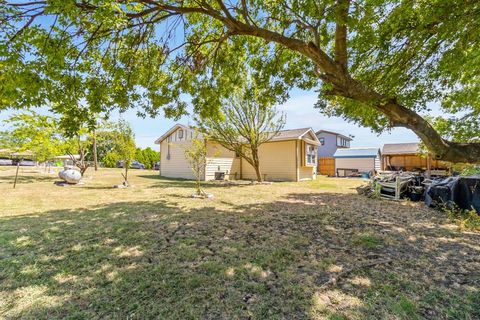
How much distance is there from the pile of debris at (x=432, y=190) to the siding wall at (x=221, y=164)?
378 inches

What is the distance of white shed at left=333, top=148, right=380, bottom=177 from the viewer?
24141 mm

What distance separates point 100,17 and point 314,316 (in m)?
3.83

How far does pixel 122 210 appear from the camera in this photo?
643 cm

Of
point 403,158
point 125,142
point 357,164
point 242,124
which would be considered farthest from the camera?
point 357,164

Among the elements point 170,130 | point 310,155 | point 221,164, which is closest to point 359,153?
point 310,155

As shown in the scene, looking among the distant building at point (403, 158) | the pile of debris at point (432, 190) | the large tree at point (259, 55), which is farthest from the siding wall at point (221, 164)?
the distant building at point (403, 158)

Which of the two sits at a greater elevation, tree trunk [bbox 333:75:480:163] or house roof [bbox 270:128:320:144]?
house roof [bbox 270:128:320:144]

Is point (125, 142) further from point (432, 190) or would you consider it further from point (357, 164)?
point (357, 164)

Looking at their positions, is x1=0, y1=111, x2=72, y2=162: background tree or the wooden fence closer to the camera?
x1=0, y1=111, x2=72, y2=162: background tree

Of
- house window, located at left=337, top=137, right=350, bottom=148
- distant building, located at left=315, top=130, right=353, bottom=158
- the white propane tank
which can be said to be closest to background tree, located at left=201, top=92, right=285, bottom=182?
the white propane tank

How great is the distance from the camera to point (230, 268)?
3066 mm

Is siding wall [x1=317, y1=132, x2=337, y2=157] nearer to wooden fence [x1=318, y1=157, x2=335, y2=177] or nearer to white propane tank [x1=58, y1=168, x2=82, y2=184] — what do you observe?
wooden fence [x1=318, y1=157, x2=335, y2=177]

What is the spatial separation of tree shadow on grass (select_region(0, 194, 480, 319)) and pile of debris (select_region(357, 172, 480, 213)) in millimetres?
1939

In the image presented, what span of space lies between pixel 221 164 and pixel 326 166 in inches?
565
